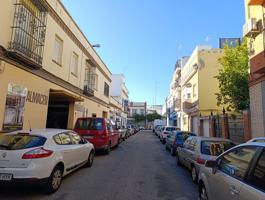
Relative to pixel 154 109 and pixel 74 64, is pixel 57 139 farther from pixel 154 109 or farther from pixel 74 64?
pixel 154 109

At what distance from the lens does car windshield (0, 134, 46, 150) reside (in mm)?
6211

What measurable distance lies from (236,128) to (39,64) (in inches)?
462

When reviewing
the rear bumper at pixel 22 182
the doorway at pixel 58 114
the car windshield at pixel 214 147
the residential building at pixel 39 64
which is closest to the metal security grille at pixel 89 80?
the residential building at pixel 39 64

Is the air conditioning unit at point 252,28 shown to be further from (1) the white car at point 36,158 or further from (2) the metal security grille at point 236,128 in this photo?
(1) the white car at point 36,158

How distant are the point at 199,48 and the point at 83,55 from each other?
13.9m

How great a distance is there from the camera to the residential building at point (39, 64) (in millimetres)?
10000

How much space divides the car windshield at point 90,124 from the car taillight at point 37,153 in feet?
23.7

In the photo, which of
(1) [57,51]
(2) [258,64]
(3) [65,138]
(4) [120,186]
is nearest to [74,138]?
(3) [65,138]

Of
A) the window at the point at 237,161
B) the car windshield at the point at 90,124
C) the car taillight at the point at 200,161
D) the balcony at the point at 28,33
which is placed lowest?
the car taillight at the point at 200,161

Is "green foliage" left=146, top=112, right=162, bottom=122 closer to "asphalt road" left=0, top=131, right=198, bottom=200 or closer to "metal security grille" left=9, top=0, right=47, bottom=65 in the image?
"metal security grille" left=9, top=0, right=47, bottom=65

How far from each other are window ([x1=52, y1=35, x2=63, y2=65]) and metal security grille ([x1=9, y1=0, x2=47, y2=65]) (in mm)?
2213

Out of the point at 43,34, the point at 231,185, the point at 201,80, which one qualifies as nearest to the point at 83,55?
the point at 43,34

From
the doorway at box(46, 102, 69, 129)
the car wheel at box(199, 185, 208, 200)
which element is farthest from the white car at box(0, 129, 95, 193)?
the doorway at box(46, 102, 69, 129)

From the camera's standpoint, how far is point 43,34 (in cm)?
1244
